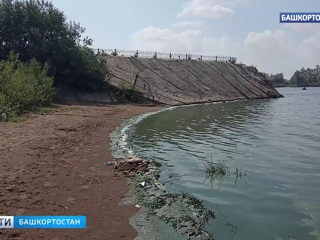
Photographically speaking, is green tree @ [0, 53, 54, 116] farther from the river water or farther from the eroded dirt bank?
the river water

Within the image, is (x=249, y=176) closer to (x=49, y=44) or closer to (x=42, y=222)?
(x=42, y=222)

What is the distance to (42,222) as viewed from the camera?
7309 mm

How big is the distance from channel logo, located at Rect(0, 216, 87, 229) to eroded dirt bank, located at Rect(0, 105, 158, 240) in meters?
0.21

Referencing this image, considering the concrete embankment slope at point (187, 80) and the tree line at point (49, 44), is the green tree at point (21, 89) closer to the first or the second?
the tree line at point (49, 44)

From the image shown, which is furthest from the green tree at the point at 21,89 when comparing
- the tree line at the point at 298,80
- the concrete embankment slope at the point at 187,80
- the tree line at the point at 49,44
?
the tree line at the point at 298,80

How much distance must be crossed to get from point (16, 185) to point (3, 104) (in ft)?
49.0

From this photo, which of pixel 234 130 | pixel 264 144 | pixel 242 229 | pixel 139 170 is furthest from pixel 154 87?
pixel 242 229

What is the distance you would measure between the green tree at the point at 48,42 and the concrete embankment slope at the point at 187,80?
5863mm

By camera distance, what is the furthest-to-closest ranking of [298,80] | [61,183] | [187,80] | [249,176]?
[298,80] < [187,80] < [249,176] < [61,183]

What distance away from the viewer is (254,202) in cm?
933

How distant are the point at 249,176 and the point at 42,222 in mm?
7497

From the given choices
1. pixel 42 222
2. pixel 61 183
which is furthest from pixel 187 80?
pixel 42 222

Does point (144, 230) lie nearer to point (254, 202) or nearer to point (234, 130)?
point (254, 202)

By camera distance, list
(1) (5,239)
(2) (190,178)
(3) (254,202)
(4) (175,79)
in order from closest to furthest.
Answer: (1) (5,239), (3) (254,202), (2) (190,178), (4) (175,79)
